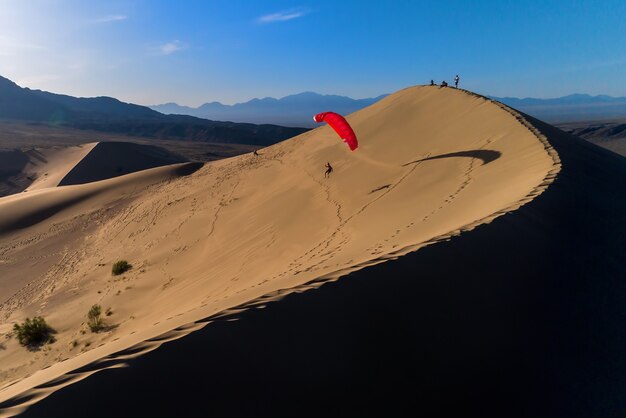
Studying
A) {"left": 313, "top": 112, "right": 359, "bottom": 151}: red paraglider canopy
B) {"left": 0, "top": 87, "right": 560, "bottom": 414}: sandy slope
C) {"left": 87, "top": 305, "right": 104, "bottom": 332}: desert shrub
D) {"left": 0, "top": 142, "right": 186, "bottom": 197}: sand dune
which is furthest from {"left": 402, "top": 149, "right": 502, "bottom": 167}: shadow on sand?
{"left": 0, "top": 142, "right": 186, "bottom": 197}: sand dune

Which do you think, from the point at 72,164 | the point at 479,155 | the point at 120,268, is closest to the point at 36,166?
the point at 72,164

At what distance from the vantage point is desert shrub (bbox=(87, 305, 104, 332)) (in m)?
8.20

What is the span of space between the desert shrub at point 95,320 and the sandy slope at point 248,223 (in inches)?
8.6

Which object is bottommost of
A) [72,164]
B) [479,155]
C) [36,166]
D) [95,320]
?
[95,320]

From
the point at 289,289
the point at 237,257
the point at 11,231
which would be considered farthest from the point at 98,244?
the point at 289,289

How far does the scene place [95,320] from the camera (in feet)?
27.7

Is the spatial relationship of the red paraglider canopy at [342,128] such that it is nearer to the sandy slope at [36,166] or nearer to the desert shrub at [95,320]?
the desert shrub at [95,320]

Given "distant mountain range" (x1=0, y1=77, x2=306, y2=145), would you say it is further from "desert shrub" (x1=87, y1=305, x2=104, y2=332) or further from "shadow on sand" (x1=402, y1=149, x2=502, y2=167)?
"desert shrub" (x1=87, y1=305, x2=104, y2=332)

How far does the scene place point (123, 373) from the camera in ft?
10.3

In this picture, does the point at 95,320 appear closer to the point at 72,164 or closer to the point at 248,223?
the point at 248,223

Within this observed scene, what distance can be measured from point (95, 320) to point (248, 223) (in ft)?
21.0

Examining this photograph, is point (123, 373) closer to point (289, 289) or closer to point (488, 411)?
point (289, 289)

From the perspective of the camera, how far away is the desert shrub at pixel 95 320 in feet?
26.9

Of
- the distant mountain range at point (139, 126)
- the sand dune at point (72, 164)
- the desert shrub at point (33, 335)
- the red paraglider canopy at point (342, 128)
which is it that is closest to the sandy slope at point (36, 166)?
the sand dune at point (72, 164)
